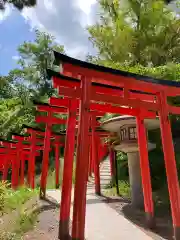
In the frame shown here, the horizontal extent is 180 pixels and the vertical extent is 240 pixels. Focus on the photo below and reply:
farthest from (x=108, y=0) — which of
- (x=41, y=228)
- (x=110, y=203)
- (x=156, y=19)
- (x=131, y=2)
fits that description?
(x=41, y=228)

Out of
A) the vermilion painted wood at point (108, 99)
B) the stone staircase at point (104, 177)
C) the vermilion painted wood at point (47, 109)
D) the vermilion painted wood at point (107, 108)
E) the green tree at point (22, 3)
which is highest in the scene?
the green tree at point (22, 3)

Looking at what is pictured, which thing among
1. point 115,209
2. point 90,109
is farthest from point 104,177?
point 90,109

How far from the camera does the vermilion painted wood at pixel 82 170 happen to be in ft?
17.2

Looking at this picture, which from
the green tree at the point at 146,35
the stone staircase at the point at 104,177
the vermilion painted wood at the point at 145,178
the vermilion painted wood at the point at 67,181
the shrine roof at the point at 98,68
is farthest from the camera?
the green tree at the point at 146,35

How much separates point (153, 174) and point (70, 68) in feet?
27.0

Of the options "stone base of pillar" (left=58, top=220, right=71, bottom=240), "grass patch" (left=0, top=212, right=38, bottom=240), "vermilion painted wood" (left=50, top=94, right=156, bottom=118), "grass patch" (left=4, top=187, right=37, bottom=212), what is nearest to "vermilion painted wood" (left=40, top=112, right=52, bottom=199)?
"grass patch" (left=4, top=187, right=37, bottom=212)

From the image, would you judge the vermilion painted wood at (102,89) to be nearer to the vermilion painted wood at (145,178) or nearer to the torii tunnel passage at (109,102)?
the torii tunnel passage at (109,102)

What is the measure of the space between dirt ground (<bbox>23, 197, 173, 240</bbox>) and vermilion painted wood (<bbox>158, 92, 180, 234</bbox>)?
34.4 inches

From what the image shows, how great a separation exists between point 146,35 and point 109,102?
1213 centimetres

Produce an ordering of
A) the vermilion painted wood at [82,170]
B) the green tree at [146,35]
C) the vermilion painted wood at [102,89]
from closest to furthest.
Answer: the vermilion painted wood at [82,170], the vermilion painted wood at [102,89], the green tree at [146,35]

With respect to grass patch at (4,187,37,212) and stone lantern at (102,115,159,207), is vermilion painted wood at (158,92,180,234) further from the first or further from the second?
grass patch at (4,187,37,212)

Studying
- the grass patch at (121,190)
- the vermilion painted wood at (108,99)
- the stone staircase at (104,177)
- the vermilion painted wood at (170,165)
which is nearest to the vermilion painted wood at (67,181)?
the vermilion painted wood at (108,99)

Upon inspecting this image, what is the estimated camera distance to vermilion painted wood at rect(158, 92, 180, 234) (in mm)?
6418

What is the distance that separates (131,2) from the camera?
18.0 m
